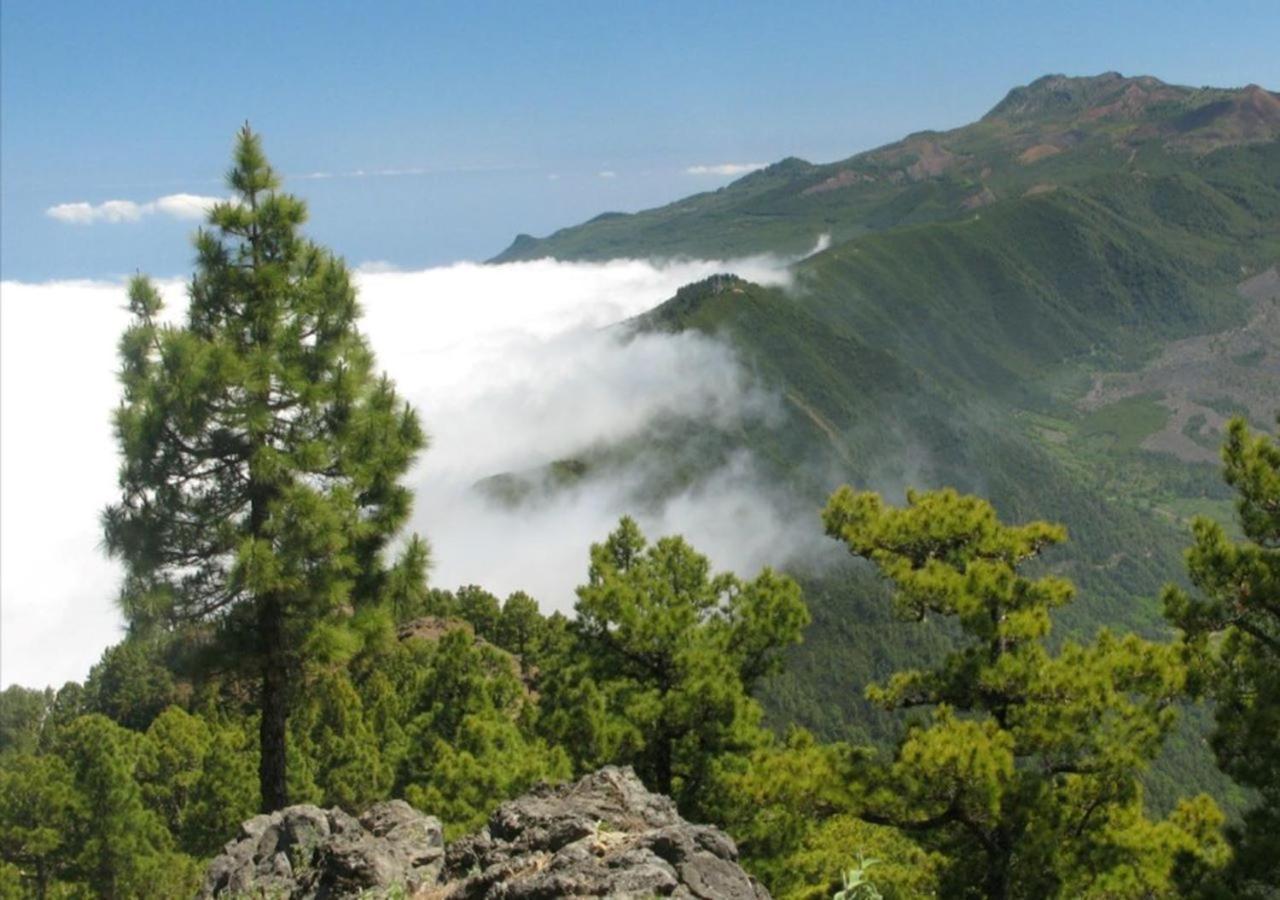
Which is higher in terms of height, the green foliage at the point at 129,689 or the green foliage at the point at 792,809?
the green foliage at the point at 792,809

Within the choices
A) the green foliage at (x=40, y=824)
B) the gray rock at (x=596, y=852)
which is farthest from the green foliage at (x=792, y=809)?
Answer: the green foliage at (x=40, y=824)

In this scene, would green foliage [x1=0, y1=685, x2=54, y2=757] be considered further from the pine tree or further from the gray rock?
the gray rock

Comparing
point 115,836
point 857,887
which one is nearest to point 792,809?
point 857,887

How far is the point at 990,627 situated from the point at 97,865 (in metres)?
43.2

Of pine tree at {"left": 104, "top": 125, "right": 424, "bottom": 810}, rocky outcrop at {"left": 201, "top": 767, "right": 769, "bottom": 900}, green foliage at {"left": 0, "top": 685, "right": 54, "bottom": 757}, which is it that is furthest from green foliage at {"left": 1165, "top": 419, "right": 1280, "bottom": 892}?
green foliage at {"left": 0, "top": 685, "right": 54, "bottom": 757}

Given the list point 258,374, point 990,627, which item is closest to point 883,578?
point 990,627

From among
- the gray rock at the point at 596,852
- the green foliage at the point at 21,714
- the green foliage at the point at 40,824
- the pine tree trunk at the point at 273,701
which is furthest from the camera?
the green foliage at the point at 21,714

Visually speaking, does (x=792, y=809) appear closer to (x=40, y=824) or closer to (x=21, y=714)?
(x=40, y=824)

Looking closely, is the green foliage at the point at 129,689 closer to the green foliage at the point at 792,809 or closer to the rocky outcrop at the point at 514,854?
the green foliage at the point at 792,809

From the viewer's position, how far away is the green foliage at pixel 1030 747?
17.7m

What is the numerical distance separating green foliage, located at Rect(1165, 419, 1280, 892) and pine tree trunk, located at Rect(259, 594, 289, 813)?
54.3 feet

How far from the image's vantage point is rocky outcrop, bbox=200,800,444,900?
12.7m

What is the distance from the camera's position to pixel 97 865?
1775 inches

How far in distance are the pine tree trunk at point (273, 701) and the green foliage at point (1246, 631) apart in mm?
16537
